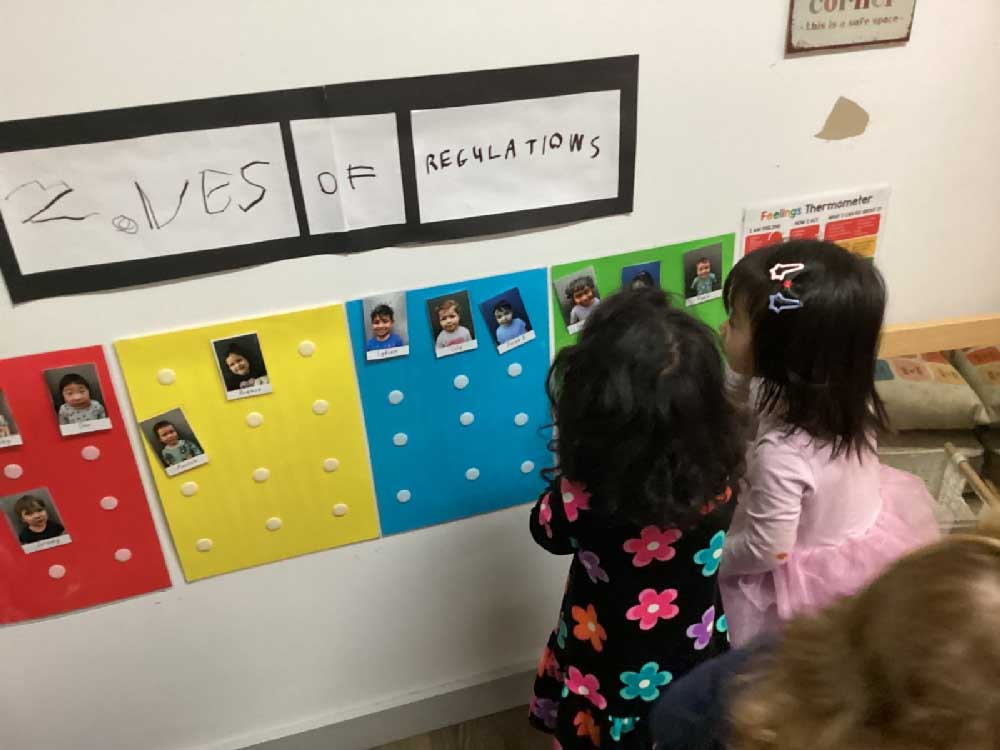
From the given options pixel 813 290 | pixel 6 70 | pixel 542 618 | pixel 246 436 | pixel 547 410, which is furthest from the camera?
pixel 542 618

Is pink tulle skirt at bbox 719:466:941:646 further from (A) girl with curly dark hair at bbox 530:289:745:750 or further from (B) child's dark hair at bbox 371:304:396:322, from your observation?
(B) child's dark hair at bbox 371:304:396:322

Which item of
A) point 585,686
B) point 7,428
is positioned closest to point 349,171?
point 7,428

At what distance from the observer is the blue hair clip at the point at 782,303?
0.90m

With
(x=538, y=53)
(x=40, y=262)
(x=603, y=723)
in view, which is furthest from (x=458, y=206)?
(x=603, y=723)

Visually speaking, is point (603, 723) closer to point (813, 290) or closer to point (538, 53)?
point (813, 290)

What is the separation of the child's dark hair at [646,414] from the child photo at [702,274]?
0.90 feet

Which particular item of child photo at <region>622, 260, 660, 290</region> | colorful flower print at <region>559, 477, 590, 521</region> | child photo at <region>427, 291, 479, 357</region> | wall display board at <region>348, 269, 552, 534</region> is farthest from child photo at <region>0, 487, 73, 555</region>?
child photo at <region>622, 260, 660, 290</region>

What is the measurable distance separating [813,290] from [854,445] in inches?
8.4

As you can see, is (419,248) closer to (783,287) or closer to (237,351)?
(237,351)

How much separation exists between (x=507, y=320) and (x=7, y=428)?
24.4 inches

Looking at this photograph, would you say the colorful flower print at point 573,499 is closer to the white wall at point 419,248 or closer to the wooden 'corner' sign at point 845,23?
the white wall at point 419,248

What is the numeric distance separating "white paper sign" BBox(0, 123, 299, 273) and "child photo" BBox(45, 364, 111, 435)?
13 cm

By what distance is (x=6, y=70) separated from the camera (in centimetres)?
78

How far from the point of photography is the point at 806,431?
95 centimetres
